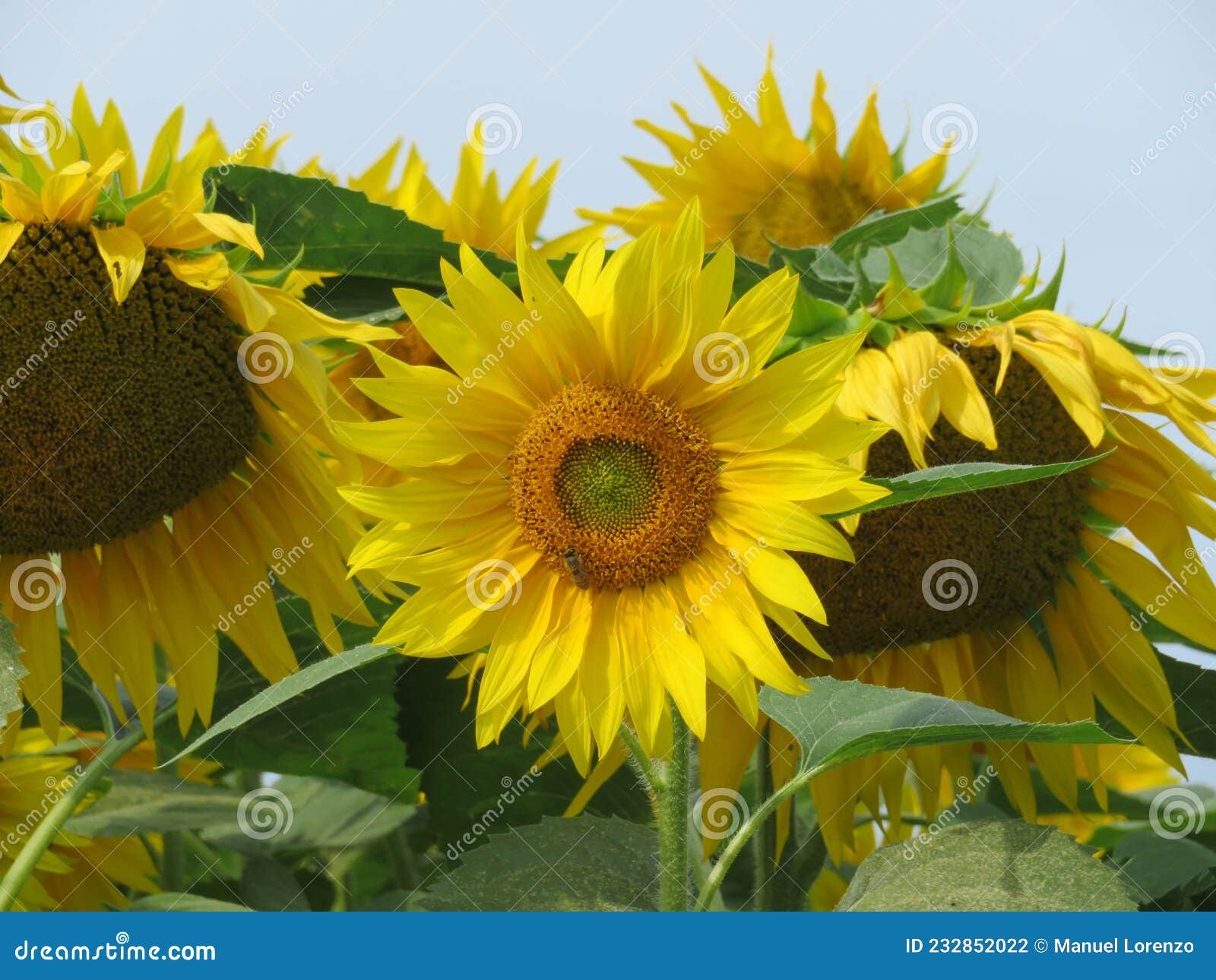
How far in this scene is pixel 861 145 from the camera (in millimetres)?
2342

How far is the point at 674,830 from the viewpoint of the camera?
1216mm

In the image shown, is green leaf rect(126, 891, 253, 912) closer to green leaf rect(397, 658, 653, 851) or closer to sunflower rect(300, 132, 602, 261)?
green leaf rect(397, 658, 653, 851)

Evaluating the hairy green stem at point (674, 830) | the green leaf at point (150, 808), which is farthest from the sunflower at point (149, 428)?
the hairy green stem at point (674, 830)

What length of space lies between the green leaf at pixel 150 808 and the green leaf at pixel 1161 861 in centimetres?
108

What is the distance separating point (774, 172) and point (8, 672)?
1483mm

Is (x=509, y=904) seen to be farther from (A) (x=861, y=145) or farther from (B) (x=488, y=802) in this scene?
(A) (x=861, y=145)

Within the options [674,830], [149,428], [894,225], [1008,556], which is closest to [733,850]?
[674,830]

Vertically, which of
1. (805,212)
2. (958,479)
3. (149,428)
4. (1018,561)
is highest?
(149,428)

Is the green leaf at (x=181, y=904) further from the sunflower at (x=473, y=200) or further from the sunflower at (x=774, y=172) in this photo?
the sunflower at (x=774, y=172)

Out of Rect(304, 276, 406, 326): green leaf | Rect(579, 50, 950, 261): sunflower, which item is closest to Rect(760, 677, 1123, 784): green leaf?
Rect(304, 276, 406, 326): green leaf

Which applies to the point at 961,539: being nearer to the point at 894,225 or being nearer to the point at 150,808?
the point at 894,225

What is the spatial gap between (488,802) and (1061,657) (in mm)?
757

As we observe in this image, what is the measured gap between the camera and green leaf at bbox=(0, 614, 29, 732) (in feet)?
4.42

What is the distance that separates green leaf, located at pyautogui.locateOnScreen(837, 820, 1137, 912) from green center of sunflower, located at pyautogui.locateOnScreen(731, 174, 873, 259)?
4.50ft
